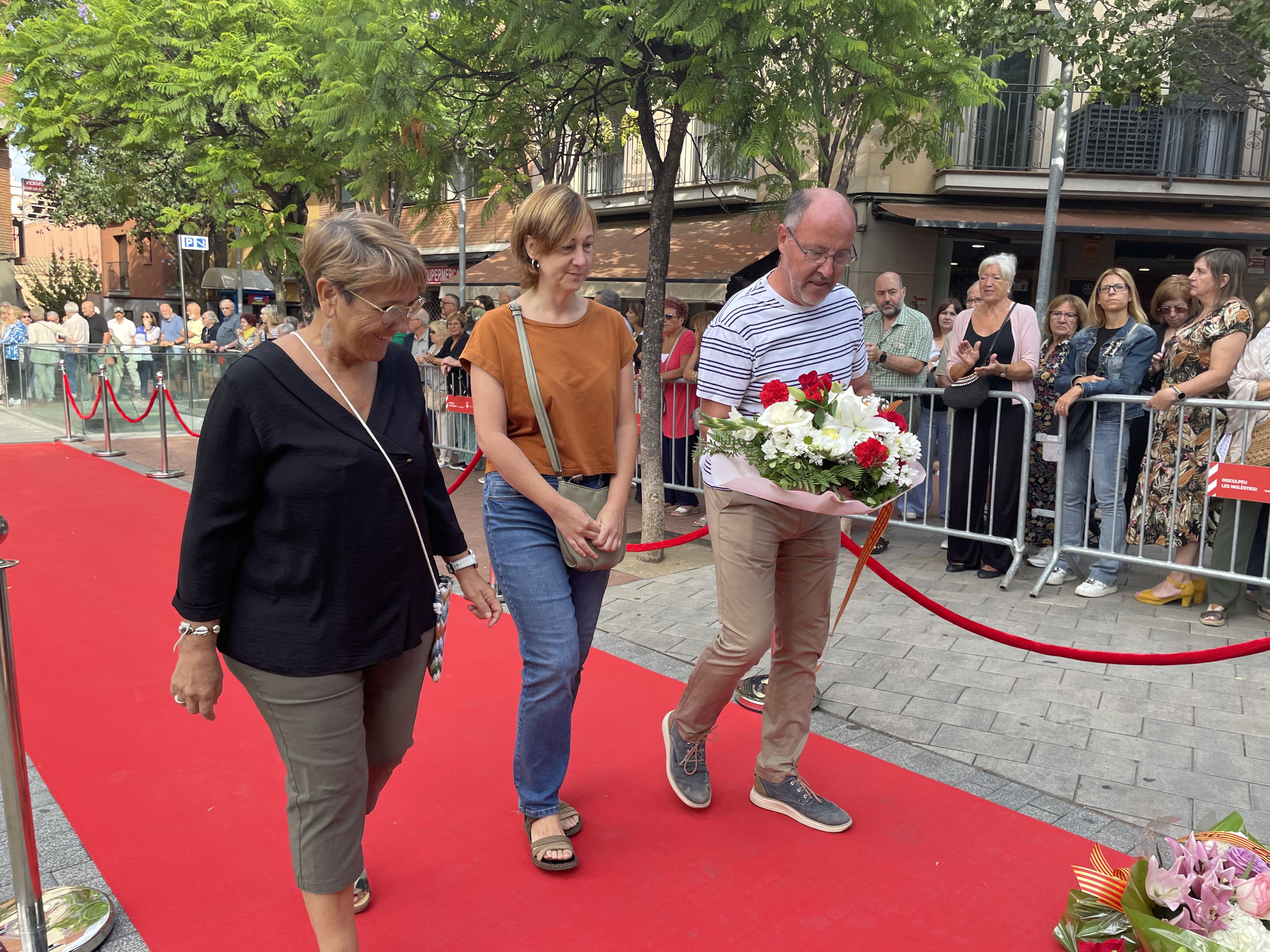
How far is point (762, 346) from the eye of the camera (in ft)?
10.2

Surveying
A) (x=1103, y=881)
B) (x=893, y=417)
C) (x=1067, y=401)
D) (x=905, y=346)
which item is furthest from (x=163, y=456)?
(x=1103, y=881)

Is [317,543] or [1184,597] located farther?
[1184,597]

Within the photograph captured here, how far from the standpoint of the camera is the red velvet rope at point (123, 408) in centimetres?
1271

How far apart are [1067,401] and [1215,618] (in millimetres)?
1488

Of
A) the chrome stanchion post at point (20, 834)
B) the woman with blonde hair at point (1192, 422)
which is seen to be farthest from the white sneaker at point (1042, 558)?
the chrome stanchion post at point (20, 834)

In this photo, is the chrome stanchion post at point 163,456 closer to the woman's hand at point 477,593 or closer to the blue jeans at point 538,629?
the blue jeans at point 538,629

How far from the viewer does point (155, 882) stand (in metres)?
2.91

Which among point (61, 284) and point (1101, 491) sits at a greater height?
point (61, 284)

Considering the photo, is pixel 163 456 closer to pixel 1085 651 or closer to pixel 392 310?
pixel 392 310

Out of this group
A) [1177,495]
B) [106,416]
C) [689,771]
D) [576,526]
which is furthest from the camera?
[106,416]

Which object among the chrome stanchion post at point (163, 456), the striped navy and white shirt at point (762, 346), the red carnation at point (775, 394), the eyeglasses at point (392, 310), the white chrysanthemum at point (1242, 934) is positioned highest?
the eyeglasses at point (392, 310)

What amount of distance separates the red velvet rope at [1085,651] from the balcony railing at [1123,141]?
15.8 meters

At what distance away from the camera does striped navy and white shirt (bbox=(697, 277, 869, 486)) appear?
312 centimetres

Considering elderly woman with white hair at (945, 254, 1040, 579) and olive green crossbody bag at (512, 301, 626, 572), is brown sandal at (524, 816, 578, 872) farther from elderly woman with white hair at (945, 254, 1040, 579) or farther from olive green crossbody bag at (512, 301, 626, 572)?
elderly woman with white hair at (945, 254, 1040, 579)
